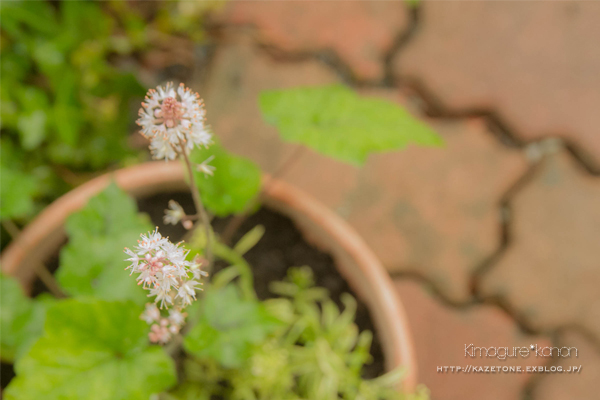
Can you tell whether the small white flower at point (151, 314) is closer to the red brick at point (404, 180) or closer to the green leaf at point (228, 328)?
the green leaf at point (228, 328)

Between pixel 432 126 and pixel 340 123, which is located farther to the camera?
pixel 432 126

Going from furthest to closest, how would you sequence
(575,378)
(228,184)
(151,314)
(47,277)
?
(575,378), (47,277), (228,184), (151,314)

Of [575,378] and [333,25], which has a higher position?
[333,25]

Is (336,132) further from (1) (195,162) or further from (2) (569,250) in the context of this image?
(2) (569,250)

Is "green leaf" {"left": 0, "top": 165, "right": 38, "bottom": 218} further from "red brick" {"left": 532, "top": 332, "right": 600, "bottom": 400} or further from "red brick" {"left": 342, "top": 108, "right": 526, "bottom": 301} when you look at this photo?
"red brick" {"left": 532, "top": 332, "right": 600, "bottom": 400}

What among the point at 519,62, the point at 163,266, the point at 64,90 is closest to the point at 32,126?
the point at 64,90

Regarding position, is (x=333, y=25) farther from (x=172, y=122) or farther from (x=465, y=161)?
(x=172, y=122)
